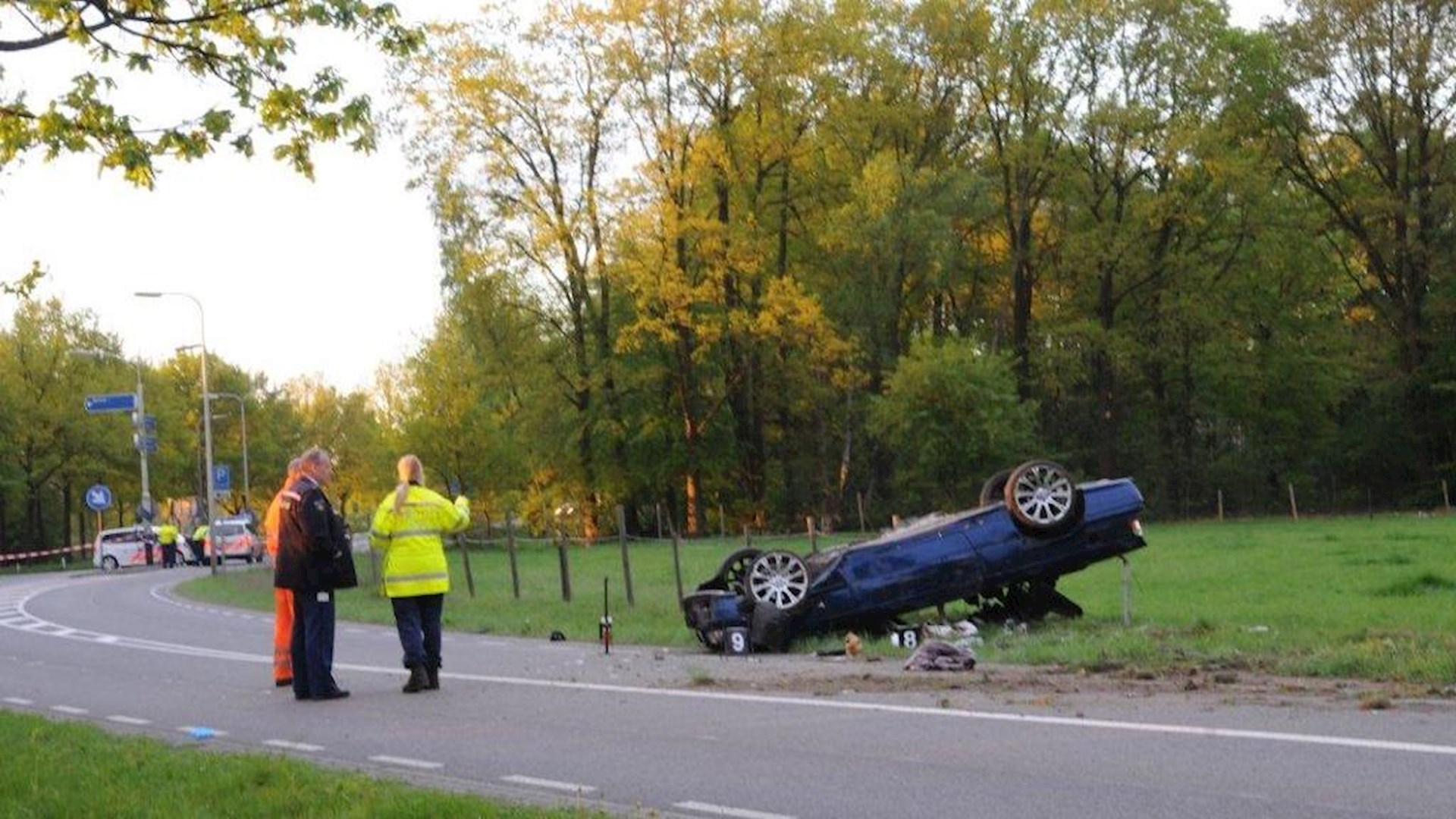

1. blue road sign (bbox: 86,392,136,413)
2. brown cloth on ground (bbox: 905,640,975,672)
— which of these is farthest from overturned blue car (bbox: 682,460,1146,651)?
blue road sign (bbox: 86,392,136,413)

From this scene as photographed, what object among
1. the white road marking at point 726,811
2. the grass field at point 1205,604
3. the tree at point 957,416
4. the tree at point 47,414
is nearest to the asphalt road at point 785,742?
the white road marking at point 726,811

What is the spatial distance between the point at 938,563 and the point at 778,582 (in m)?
1.45

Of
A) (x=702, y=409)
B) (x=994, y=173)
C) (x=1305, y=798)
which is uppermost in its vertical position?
(x=994, y=173)

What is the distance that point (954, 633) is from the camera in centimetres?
1595

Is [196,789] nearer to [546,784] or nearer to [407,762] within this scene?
[407,762]

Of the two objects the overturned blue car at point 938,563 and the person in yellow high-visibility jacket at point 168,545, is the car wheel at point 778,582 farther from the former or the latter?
the person in yellow high-visibility jacket at point 168,545

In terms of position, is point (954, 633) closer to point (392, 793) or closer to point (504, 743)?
point (504, 743)

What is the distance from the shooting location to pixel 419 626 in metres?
12.9

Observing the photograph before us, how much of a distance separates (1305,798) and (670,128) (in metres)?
50.1

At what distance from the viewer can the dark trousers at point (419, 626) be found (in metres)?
12.7

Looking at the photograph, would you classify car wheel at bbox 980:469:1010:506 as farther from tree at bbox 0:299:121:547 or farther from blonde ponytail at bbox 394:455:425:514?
tree at bbox 0:299:121:547

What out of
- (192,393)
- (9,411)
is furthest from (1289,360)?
(192,393)

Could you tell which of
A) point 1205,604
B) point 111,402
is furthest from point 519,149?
point 1205,604

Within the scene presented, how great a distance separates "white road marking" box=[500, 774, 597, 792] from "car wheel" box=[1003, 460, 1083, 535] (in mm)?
7583
